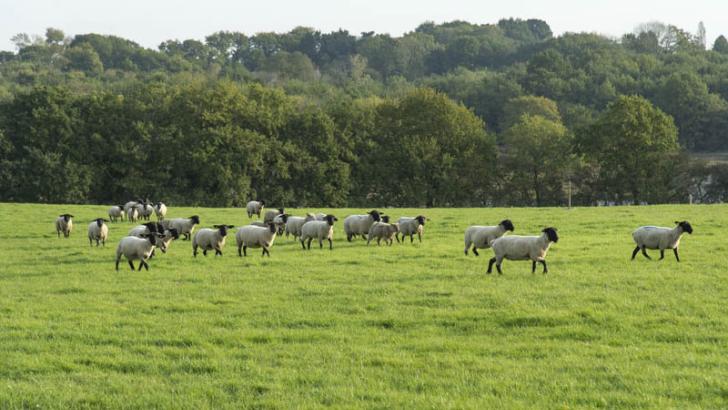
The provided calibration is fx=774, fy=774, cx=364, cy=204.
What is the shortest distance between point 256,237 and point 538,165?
55.7 m

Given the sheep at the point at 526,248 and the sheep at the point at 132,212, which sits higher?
the sheep at the point at 132,212

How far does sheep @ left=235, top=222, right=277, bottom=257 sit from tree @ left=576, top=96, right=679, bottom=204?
52377 millimetres

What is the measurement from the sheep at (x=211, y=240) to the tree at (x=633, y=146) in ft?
174

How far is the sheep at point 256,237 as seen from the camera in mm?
25531

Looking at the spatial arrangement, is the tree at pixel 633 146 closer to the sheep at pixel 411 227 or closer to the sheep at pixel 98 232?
the sheep at pixel 411 227

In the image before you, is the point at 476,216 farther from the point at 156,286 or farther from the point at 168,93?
the point at 168,93

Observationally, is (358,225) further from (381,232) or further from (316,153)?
(316,153)

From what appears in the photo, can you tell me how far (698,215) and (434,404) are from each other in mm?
34476

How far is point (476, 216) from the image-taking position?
4253 cm

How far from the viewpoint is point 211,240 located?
85.1 feet

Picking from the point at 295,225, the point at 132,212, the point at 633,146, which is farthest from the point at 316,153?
the point at 295,225

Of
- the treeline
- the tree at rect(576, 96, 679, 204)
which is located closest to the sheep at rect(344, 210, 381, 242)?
the treeline

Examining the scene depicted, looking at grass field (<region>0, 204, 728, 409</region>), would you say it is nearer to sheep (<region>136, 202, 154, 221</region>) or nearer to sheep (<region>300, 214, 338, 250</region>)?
sheep (<region>300, 214, 338, 250</region>)

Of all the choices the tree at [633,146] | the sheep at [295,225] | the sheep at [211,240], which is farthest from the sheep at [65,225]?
the tree at [633,146]
